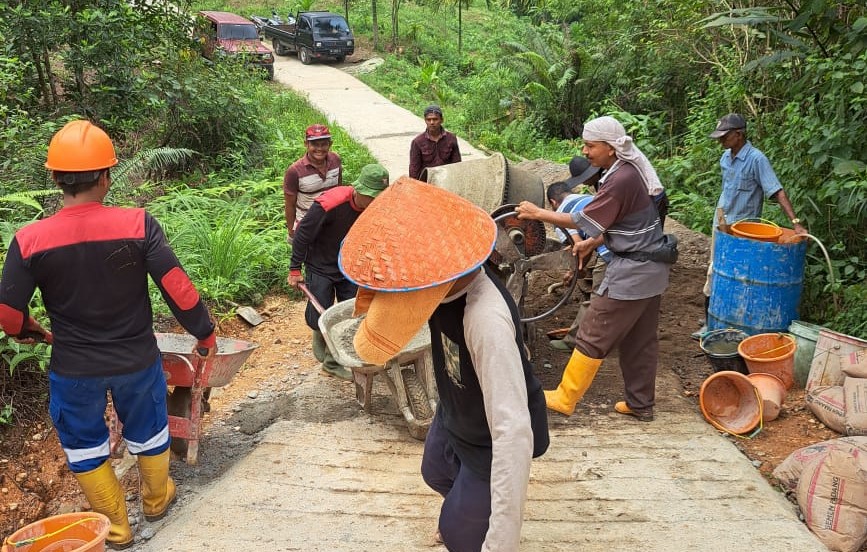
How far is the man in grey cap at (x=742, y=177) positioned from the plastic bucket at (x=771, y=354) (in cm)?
61

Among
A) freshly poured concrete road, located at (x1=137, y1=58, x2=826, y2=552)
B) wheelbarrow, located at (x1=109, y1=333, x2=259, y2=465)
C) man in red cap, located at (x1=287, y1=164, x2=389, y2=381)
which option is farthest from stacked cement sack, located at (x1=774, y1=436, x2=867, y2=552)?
wheelbarrow, located at (x1=109, y1=333, x2=259, y2=465)

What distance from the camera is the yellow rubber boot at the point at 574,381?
4.79 meters

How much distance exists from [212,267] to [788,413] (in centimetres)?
491

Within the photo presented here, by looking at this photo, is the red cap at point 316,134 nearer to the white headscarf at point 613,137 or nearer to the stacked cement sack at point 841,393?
the white headscarf at point 613,137

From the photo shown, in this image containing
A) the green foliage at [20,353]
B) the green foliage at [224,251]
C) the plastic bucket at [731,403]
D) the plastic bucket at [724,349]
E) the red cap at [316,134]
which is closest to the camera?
the green foliage at [20,353]

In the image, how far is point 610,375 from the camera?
5.62 m

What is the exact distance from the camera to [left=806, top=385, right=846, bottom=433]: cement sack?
4711 mm

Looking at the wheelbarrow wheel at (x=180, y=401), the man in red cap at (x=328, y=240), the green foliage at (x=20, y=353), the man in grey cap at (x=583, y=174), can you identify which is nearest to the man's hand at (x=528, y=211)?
the man in red cap at (x=328, y=240)

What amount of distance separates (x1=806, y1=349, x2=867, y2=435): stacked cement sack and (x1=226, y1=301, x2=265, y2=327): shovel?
173 inches

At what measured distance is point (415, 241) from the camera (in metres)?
2.16

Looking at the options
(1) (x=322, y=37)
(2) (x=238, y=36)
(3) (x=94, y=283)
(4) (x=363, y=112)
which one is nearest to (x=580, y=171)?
(3) (x=94, y=283)

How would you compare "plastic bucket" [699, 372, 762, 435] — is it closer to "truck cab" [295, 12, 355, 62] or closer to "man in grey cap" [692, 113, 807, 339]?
"man in grey cap" [692, 113, 807, 339]

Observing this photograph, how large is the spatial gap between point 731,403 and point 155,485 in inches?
142

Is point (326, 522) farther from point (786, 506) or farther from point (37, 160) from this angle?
point (37, 160)
